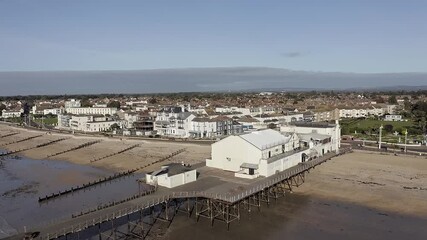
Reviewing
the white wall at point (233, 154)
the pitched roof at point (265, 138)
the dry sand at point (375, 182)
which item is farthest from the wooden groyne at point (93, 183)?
the dry sand at point (375, 182)

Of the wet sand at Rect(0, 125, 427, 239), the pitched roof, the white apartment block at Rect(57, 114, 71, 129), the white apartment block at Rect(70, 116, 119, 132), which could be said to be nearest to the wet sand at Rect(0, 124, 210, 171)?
the wet sand at Rect(0, 125, 427, 239)

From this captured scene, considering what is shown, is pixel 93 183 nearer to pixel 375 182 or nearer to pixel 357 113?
pixel 375 182

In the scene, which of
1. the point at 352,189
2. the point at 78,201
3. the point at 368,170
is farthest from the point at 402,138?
the point at 78,201

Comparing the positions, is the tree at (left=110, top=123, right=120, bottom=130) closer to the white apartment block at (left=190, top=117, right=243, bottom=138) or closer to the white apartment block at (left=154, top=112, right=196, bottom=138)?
the white apartment block at (left=154, top=112, right=196, bottom=138)

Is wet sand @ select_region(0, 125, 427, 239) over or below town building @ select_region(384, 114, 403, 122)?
below

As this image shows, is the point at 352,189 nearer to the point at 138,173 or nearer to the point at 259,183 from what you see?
the point at 259,183

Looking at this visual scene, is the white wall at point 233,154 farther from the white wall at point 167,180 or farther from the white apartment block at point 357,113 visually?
the white apartment block at point 357,113

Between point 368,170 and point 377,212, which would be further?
point 368,170

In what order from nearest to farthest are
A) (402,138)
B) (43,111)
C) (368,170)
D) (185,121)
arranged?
(368,170) < (402,138) < (185,121) < (43,111)
